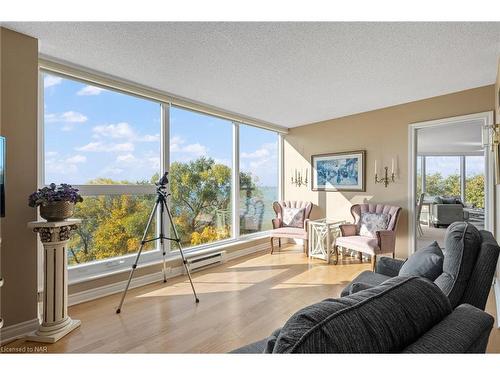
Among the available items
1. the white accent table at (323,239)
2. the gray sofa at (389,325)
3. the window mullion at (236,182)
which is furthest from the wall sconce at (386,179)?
the gray sofa at (389,325)

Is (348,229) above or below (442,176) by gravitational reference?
below

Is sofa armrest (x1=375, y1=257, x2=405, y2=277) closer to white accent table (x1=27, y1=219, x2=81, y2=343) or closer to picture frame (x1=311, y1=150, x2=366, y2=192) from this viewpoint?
picture frame (x1=311, y1=150, x2=366, y2=192)

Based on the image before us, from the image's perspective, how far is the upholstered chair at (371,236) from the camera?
371cm

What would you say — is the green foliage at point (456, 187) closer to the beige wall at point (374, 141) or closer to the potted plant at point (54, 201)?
the beige wall at point (374, 141)

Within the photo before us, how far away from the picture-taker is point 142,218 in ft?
11.3

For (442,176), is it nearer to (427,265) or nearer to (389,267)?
(389,267)

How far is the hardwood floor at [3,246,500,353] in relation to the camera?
209 centimetres

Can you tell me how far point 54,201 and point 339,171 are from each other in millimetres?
4181

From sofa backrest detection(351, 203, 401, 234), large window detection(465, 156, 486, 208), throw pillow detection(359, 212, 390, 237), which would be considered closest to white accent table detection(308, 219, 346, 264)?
sofa backrest detection(351, 203, 401, 234)

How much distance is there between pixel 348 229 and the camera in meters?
4.21

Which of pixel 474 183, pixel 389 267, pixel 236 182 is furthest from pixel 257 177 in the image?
pixel 474 183
